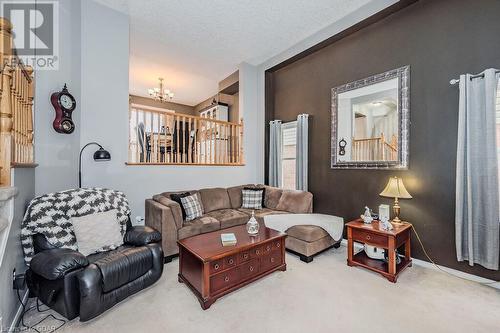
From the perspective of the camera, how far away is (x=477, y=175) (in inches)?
89.9

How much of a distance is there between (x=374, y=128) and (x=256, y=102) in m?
2.74

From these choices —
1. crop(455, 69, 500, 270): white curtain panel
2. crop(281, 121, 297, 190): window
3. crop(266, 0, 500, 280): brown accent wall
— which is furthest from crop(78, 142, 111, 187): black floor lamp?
crop(455, 69, 500, 270): white curtain panel

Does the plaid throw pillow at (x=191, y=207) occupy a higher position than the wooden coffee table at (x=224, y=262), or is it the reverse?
the plaid throw pillow at (x=191, y=207)

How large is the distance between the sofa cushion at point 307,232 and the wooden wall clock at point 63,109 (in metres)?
3.16

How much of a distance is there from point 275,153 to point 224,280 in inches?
122

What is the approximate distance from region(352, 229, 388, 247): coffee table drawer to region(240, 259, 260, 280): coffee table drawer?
4.24 feet

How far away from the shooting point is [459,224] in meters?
2.37

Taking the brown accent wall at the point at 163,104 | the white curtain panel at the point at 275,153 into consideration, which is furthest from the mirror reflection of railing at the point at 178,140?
the brown accent wall at the point at 163,104

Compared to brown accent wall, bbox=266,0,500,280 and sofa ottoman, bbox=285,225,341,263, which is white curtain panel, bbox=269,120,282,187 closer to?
brown accent wall, bbox=266,0,500,280

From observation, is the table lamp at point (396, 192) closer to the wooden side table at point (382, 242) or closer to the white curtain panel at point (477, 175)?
the wooden side table at point (382, 242)

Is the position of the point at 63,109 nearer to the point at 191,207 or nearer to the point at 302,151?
the point at 191,207

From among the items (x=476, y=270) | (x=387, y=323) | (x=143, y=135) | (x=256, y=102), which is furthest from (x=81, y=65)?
(x=476, y=270)

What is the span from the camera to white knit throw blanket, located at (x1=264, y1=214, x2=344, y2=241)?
Answer: 123 inches

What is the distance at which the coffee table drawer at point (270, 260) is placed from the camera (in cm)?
244
